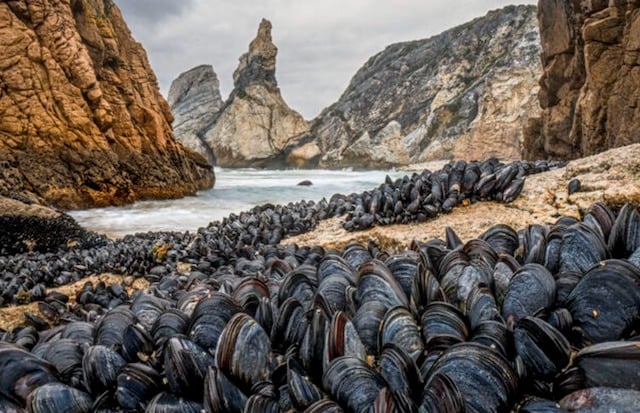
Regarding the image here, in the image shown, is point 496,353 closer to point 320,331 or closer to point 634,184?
point 320,331

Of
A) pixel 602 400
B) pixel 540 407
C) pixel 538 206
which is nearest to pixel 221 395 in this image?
pixel 540 407

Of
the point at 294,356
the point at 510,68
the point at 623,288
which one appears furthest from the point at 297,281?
the point at 510,68

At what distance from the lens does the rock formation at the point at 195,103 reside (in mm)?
71938

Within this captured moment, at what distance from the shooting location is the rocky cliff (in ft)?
31.6

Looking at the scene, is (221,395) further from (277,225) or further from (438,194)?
(277,225)

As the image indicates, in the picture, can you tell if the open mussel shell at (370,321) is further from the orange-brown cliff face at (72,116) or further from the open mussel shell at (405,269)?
the orange-brown cliff face at (72,116)

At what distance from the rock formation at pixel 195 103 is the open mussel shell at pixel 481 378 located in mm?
72651

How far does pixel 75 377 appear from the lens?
142cm

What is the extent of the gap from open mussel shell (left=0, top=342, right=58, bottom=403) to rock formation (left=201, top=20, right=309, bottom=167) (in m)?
64.7

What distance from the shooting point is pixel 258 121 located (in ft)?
214

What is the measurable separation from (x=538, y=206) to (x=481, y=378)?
3.38 meters

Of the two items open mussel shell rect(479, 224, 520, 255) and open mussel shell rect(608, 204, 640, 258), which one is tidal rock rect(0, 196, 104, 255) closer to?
open mussel shell rect(479, 224, 520, 255)

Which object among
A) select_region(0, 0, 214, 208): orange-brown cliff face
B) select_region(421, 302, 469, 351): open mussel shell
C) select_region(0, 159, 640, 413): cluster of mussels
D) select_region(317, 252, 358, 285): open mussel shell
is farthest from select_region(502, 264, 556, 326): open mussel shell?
select_region(0, 0, 214, 208): orange-brown cliff face

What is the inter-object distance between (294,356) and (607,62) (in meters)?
13.5
